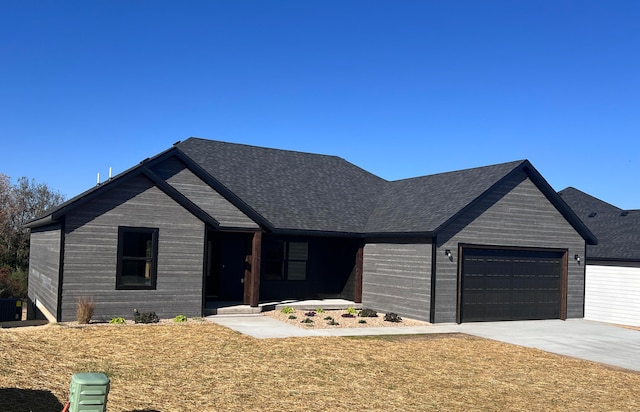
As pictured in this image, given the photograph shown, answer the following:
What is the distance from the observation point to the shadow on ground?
8.57m

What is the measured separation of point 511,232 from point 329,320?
774cm

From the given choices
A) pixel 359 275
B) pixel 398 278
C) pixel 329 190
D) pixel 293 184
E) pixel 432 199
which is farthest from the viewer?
pixel 329 190

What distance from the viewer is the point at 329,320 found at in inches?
801

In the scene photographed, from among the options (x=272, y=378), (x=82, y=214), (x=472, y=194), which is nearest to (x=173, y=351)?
(x=272, y=378)

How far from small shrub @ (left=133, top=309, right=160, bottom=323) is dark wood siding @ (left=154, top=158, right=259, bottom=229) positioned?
13.7 feet

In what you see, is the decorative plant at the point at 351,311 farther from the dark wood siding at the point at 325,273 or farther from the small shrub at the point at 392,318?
the dark wood siding at the point at 325,273

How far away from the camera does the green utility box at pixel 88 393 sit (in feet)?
23.5

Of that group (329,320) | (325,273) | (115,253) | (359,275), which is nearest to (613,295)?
(359,275)

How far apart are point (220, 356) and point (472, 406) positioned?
18.6 ft

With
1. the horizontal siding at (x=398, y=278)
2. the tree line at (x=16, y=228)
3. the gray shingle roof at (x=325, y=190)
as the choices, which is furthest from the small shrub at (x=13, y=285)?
the horizontal siding at (x=398, y=278)

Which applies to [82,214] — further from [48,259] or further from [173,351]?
[173,351]

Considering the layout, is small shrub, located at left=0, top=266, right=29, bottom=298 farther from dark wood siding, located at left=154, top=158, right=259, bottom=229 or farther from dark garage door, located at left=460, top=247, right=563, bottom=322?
dark garage door, located at left=460, top=247, right=563, bottom=322

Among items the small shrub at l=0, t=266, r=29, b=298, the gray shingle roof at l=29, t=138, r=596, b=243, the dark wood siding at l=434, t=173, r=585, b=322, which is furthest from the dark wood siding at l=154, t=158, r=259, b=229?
the small shrub at l=0, t=266, r=29, b=298

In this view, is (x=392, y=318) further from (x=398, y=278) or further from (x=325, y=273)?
(x=325, y=273)
